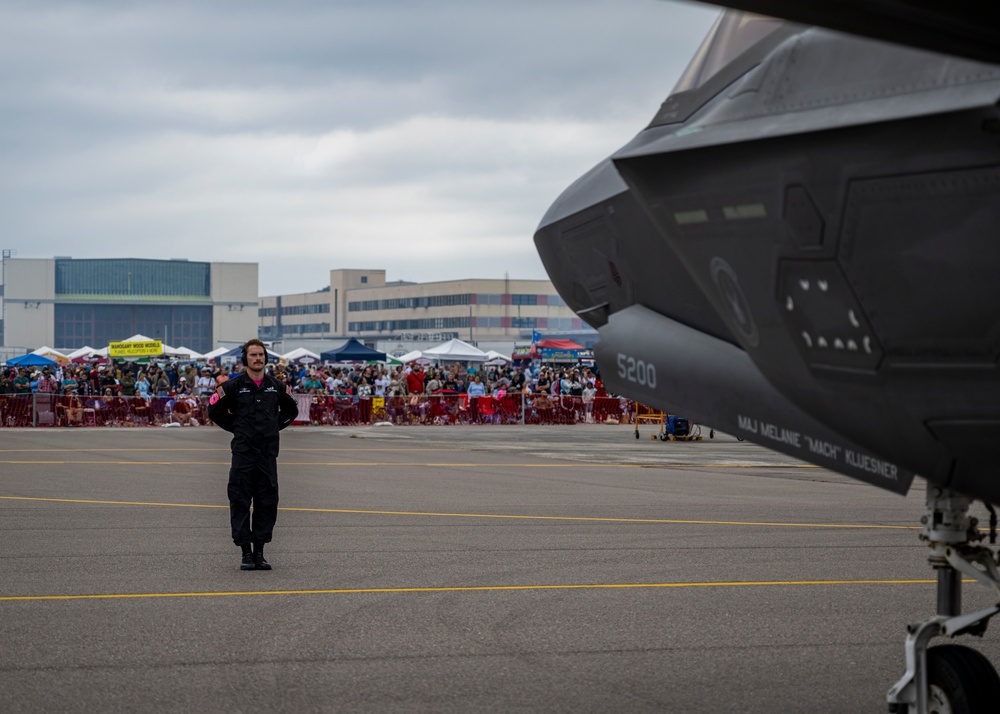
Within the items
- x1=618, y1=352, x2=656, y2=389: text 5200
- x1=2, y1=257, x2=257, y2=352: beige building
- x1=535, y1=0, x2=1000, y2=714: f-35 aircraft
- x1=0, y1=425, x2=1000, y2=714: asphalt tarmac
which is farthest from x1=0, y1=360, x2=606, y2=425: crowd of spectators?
x1=2, y1=257, x2=257, y2=352: beige building

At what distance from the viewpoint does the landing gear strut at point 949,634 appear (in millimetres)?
5117

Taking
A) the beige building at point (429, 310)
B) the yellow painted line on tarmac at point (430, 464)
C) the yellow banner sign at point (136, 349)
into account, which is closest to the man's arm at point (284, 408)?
the yellow painted line on tarmac at point (430, 464)

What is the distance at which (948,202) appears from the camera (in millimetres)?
3967

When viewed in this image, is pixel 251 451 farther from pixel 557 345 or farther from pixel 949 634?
pixel 557 345

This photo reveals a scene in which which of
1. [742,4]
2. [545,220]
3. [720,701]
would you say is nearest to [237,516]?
[545,220]

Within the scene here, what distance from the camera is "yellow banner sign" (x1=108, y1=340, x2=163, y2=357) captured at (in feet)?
148

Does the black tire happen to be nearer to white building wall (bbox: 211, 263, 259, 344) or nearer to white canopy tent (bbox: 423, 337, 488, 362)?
white canopy tent (bbox: 423, 337, 488, 362)

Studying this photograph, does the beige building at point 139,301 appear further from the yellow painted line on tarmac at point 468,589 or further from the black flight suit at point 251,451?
the yellow painted line on tarmac at point 468,589

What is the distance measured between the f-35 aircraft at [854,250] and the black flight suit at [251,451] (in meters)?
5.40

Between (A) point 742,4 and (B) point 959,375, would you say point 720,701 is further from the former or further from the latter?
(A) point 742,4

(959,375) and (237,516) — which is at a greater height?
(959,375)

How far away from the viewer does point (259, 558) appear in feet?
34.0

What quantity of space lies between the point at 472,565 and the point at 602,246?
4.53 metres

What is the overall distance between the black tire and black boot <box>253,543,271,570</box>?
624cm
